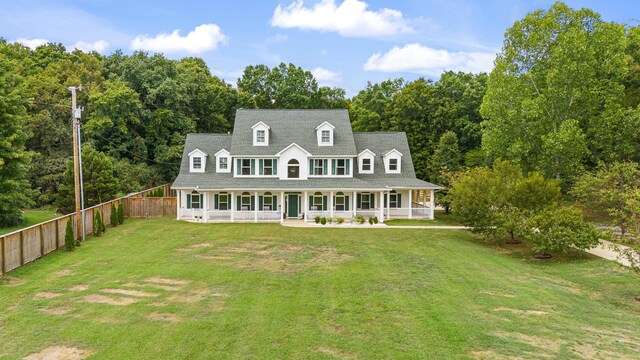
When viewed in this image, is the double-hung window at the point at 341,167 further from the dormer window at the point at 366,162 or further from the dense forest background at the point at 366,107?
the dense forest background at the point at 366,107

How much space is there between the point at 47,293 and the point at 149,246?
791 cm

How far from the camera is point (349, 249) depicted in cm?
2103

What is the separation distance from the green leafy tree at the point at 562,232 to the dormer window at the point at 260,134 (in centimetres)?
2020

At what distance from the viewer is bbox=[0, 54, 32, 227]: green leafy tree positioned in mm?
25094

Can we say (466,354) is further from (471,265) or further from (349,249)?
(349,249)

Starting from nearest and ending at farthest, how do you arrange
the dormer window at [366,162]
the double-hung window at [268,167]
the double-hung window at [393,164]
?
1. the double-hung window at [268,167]
2. the dormer window at [366,162]
3. the double-hung window at [393,164]

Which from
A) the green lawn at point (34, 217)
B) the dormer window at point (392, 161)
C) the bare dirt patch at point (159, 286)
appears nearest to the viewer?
the bare dirt patch at point (159, 286)

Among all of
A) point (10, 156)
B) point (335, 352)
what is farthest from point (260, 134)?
point (335, 352)

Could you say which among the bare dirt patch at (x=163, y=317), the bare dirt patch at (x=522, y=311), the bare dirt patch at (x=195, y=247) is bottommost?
the bare dirt patch at (x=522, y=311)

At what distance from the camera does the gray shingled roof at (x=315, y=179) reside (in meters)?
30.3

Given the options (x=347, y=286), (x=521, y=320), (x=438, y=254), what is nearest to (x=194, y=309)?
(x=347, y=286)

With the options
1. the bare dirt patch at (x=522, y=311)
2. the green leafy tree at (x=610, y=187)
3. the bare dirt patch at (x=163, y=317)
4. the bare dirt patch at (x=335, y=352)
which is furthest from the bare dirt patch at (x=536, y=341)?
the green leafy tree at (x=610, y=187)

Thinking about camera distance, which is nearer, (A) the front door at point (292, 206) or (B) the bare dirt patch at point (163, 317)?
(B) the bare dirt patch at point (163, 317)

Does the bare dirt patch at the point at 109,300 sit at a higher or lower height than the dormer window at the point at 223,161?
lower
